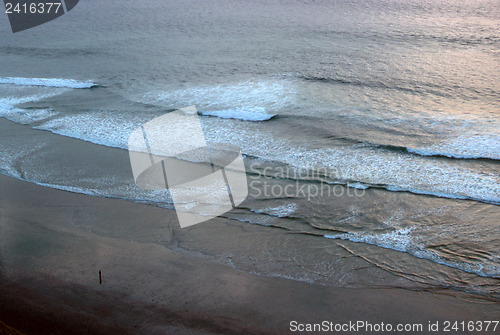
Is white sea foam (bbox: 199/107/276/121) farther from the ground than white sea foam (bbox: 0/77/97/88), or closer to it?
closer to it

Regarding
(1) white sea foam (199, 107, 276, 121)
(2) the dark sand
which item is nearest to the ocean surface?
(1) white sea foam (199, 107, 276, 121)

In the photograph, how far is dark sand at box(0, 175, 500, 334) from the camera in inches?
109

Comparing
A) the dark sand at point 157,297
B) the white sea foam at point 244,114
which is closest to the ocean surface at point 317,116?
the white sea foam at point 244,114

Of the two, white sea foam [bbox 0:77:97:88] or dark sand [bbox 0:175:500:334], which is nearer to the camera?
dark sand [bbox 0:175:500:334]

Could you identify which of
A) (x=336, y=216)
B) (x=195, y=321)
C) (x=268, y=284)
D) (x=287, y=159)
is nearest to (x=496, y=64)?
(x=287, y=159)

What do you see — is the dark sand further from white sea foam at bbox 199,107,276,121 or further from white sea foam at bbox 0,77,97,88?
white sea foam at bbox 0,77,97,88

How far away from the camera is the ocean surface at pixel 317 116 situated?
3.63m

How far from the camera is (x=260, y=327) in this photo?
8.94 ft

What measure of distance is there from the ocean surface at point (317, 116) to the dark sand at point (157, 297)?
19cm

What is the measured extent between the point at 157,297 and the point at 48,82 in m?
7.32

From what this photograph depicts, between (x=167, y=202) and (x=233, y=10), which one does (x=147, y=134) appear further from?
(x=233, y=10)

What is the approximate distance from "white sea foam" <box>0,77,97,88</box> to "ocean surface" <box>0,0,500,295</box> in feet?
0.14

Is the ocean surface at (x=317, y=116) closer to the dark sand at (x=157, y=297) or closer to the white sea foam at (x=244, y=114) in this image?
the white sea foam at (x=244, y=114)

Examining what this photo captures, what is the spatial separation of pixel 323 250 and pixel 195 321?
124 cm
